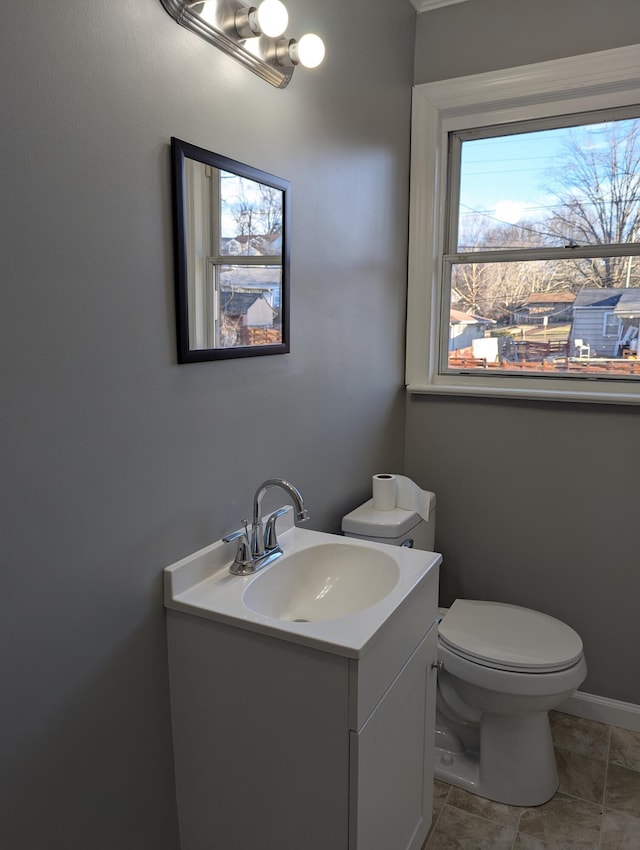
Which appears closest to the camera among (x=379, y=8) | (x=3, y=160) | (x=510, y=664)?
(x=3, y=160)

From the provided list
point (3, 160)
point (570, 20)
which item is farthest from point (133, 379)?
point (570, 20)

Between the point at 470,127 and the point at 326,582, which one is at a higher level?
the point at 470,127

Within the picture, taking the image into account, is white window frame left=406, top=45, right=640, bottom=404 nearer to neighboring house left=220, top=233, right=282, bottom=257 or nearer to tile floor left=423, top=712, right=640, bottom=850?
neighboring house left=220, top=233, right=282, bottom=257

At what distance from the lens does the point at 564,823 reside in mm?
1802

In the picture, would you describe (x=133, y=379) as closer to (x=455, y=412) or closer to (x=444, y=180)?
(x=455, y=412)

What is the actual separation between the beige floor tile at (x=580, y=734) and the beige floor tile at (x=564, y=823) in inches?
10.3

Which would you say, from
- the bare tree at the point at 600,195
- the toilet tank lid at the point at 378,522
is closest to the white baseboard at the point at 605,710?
the toilet tank lid at the point at 378,522

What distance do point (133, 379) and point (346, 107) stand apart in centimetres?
120

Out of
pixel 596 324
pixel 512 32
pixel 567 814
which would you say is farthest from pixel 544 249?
pixel 567 814

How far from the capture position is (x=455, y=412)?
2432 millimetres

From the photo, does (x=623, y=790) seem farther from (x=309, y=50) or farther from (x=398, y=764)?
(x=309, y=50)

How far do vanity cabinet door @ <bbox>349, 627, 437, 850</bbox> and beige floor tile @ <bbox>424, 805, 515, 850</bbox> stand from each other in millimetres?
96

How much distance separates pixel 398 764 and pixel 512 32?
2.34 m

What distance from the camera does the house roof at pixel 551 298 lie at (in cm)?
228
